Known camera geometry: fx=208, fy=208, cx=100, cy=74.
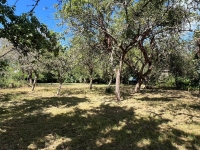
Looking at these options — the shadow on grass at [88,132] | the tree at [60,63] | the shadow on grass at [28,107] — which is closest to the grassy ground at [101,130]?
the shadow on grass at [88,132]

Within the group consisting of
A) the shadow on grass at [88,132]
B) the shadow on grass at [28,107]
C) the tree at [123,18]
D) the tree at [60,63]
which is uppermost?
the tree at [123,18]

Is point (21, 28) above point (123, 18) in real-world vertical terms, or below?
below

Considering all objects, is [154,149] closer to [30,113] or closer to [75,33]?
[30,113]

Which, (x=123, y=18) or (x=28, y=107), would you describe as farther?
(x=123, y=18)

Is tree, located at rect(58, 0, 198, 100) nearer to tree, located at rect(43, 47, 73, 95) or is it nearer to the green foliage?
tree, located at rect(43, 47, 73, 95)

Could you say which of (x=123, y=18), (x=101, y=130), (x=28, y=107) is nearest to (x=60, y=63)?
(x=28, y=107)

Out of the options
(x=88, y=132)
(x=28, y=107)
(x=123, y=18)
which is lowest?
(x=88, y=132)

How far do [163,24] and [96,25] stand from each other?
366cm

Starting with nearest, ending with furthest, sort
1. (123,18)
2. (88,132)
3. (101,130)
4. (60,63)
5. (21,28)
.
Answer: (21,28)
(88,132)
(101,130)
(123,18)
(60,63)

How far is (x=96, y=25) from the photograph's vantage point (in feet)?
37.0

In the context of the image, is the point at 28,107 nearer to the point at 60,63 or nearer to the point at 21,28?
the point at 60,63

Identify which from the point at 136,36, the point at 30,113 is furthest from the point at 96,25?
the point at 30,113

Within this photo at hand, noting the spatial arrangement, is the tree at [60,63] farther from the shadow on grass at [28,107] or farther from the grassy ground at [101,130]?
the grassy ground at [101,130]

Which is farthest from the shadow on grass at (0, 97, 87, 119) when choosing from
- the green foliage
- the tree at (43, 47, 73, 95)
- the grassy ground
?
the green foliage
